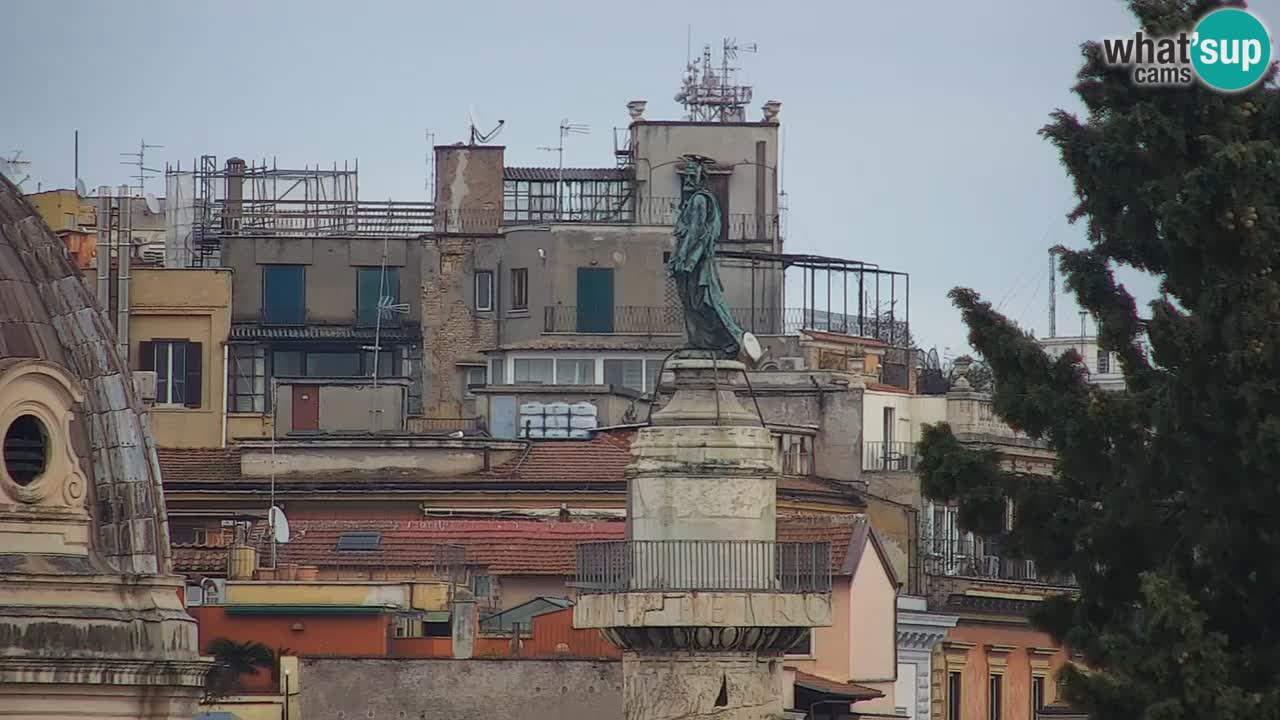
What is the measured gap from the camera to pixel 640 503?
6216cm

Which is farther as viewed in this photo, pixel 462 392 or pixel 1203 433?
pixel 462 392

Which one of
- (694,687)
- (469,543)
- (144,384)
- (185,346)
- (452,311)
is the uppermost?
(452,311)

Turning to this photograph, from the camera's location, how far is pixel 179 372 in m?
95.7

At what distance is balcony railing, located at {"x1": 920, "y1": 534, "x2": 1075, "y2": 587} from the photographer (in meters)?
92.8

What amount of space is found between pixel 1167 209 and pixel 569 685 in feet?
76.8

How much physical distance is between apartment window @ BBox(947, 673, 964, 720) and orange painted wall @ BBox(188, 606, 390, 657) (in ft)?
63.6

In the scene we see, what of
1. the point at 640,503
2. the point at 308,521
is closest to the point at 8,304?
the point at 640,503

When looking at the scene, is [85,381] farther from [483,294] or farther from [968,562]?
[483,294]

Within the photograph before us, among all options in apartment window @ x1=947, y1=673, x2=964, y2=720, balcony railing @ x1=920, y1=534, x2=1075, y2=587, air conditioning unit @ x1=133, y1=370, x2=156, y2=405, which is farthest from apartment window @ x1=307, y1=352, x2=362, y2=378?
air conditioning unit @ x1=133, y1=370, x2=156, y2=405

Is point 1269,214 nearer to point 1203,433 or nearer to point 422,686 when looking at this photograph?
point 1203,433

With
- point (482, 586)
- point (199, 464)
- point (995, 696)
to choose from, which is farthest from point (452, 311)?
point (482, 586)

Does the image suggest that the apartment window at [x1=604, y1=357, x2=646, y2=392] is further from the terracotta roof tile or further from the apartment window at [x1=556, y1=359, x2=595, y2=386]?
the terracotta roof tile

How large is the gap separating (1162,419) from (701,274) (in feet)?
63.0

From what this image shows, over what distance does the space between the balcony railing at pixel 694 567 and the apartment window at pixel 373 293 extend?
43670 mm
